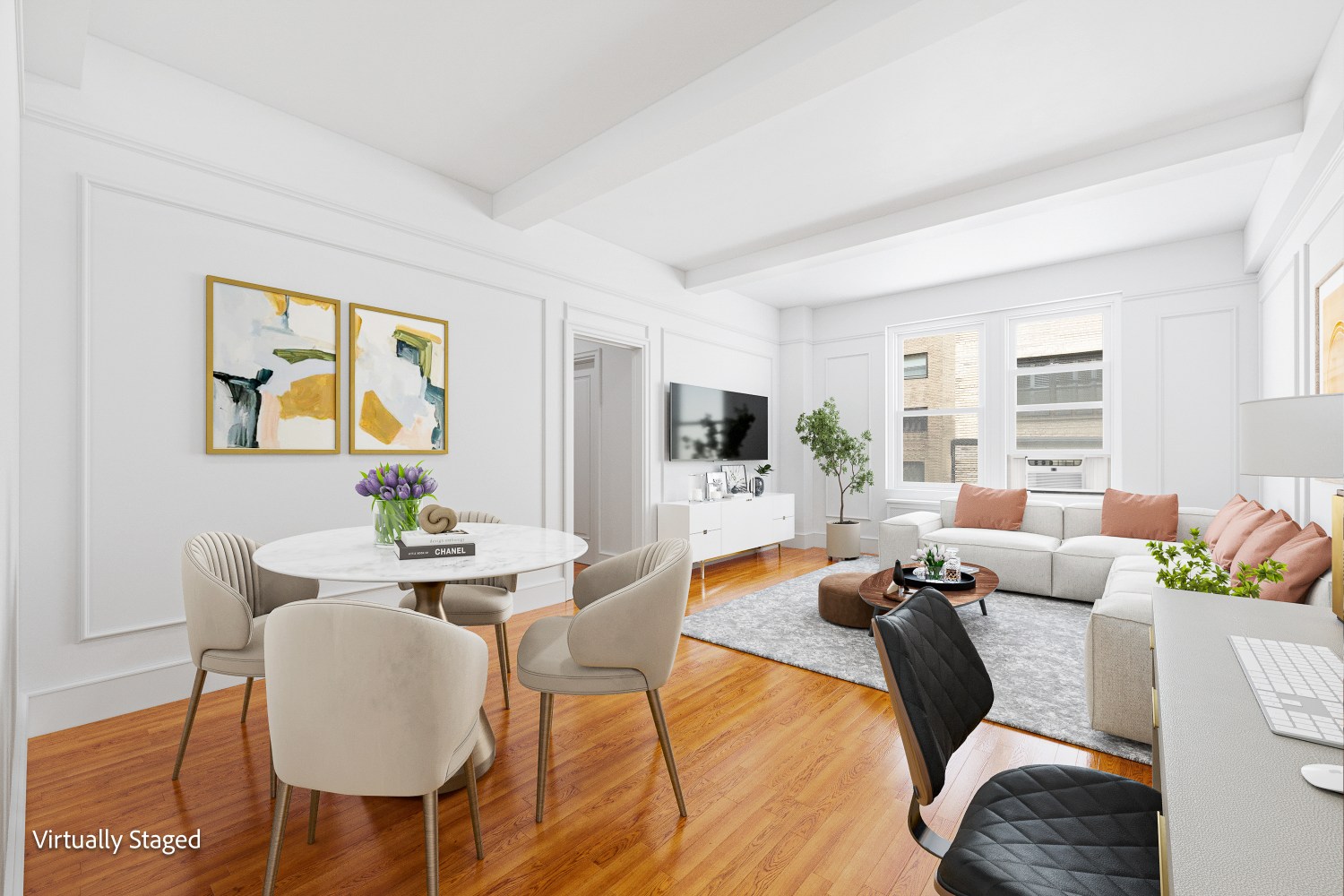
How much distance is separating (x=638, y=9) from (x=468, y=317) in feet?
6.90

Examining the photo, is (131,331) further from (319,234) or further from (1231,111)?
(1231,111)

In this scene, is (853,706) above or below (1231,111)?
below

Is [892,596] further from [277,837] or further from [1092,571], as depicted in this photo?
[277,837]

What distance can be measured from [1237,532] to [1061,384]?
97.7 inches

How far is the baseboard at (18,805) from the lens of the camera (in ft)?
4.91

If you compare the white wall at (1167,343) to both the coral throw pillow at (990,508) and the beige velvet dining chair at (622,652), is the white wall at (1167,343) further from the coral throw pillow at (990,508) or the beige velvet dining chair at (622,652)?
the beige velvet dining chair at (622,652)

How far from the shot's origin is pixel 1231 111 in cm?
298

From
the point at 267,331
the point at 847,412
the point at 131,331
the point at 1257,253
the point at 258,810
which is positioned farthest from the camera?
the point at 847,412

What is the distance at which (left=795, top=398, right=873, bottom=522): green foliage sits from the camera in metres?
6.20

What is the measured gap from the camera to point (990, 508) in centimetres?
524

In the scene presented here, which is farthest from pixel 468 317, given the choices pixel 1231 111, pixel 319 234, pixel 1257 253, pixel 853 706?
pixel 1257 253

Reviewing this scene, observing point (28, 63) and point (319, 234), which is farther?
point (319, 234)

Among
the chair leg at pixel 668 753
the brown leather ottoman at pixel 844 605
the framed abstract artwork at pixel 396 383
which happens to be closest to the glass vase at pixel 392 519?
the chair leg at pixel 668 753

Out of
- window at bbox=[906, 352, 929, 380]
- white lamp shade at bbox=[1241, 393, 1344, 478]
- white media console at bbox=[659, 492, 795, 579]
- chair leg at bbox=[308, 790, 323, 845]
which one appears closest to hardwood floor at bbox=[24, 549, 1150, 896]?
chair leg at bbox=[308, 790, 323, 845]
